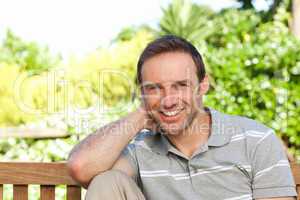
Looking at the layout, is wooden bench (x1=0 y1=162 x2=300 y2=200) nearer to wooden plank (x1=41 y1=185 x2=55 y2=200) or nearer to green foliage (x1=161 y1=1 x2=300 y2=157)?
wooden plank (x1=41 y1=185 x2=55 y2=200)

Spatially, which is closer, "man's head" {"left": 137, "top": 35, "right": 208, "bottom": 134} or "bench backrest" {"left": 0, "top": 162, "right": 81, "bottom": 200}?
"man's head" {"left": 137, "top": 35, "right": 208, "bottom": 134}

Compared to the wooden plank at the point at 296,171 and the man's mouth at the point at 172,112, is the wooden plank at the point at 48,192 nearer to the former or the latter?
the man's mouth at the point at 172,112

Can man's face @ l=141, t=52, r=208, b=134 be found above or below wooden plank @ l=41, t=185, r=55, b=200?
above

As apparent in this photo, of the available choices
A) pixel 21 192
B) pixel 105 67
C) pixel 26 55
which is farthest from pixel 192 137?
pixel 26 55

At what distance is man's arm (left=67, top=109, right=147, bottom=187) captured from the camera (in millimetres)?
2125

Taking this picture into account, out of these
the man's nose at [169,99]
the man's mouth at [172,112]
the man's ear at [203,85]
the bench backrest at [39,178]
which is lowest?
the bench backrest at [39,178]

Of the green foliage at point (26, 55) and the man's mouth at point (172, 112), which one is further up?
the green foliage at point (26, 55)

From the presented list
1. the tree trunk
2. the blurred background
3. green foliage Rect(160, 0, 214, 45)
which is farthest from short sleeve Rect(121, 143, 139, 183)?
green foliage Rect(160, 0, 214, 45)

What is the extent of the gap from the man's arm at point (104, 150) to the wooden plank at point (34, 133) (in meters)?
2.69

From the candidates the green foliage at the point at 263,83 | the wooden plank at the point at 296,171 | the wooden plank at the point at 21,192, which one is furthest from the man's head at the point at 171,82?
the green foliage at the point at 263,83

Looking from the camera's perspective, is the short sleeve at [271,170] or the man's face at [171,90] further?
the man's face at [171,90]

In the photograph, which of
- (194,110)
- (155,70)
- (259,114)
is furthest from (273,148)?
(259,114)

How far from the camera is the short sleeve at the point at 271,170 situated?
203cm

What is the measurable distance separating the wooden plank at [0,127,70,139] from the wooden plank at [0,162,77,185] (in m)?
2.45
